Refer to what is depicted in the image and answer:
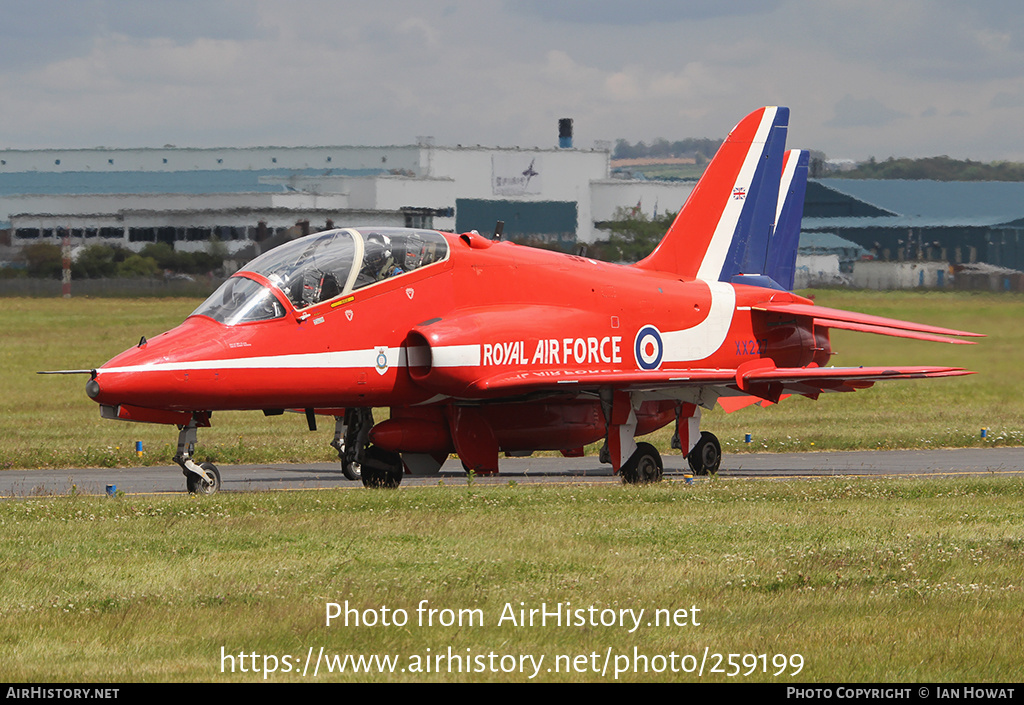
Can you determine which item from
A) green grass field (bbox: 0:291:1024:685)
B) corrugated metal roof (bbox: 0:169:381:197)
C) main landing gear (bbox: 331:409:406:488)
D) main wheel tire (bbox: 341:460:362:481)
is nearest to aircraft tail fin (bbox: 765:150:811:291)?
green grass field (bbox: 0:291:1024:685)

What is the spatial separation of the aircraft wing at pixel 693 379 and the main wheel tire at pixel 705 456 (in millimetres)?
2001

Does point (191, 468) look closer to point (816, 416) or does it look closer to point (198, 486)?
point (198, 486)

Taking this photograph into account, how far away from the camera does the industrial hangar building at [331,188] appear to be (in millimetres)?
91688

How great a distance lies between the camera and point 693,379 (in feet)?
58.9

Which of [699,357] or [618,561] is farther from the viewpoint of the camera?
[699,357]

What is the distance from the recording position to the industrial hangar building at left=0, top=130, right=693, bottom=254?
3610 inches

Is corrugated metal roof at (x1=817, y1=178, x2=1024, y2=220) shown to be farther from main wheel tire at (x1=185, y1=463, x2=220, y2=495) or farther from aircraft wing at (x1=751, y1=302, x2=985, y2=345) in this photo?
main wheel tire at (x1=185, y1=463, x2=220, y2=495)

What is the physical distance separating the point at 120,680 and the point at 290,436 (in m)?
19.4

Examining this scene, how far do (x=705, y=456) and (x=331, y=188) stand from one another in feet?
262

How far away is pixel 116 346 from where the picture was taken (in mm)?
50844

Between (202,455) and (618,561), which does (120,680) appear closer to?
(618,561)

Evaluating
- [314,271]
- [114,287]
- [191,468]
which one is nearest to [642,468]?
[314,271]

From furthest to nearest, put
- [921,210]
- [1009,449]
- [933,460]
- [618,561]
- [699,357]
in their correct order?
[921,210] < [1009,449] < [933,460] < [699,357] < [618,561]

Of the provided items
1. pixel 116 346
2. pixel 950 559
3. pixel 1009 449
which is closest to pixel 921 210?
pixel 116 346
